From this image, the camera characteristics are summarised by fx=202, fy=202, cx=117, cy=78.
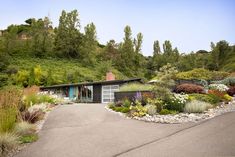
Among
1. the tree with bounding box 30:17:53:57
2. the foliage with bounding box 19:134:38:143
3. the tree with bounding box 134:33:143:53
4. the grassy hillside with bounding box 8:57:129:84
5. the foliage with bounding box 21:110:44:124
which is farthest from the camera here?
the tree with bounding box 134:33:143:53

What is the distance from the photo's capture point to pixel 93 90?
2389 cm

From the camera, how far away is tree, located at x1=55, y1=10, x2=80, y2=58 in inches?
1687

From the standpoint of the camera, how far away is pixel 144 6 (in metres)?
12.4

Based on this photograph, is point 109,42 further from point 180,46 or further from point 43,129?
point 43,129

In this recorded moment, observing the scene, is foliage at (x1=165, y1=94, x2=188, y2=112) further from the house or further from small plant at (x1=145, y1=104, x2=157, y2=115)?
the house

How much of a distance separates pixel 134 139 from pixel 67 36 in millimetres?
40005

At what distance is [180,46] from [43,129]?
4784 centimetres

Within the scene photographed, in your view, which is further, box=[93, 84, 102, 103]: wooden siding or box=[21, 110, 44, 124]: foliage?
box=[93, 84, 102, 103]: wooden siding

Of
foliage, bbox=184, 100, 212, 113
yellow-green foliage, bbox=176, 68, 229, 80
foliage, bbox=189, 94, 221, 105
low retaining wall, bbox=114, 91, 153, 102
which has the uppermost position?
yellow-green foliage, bbox=176, 68, 229, 80

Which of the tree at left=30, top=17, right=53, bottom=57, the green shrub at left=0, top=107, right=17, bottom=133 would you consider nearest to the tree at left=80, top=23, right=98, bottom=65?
the tree at left=30, top=17, right=53, bottom=57

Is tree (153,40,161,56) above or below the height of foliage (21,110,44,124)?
above

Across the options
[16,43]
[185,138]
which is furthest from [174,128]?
[16,43]

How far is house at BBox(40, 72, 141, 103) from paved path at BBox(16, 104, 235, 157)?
14.0 m

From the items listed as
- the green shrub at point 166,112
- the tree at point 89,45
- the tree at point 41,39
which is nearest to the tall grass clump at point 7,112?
the green shrub at point 166,112
